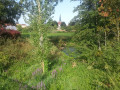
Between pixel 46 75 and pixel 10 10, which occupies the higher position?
pixel 10 10

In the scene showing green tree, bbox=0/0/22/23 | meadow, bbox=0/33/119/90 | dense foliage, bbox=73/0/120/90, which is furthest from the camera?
green tree, bbox=0/0/22/23

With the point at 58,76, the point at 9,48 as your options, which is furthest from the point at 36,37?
the point at 9,48

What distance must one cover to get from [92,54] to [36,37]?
7.05 ft

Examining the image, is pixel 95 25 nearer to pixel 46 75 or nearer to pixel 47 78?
pixel 46 75

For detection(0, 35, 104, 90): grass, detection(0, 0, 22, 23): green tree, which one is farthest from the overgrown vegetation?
detection(0, 0, 22, 23): green tree

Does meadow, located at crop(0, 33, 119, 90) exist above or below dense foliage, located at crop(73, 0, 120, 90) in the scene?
below


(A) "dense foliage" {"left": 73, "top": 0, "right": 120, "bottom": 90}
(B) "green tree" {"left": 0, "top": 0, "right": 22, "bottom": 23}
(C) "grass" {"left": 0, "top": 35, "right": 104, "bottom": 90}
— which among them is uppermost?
(B) "green tree" {"left": 0, "top": 0, "right": 22, "bottom": 23}

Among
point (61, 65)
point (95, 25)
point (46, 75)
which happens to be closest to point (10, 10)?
point (95, 25)

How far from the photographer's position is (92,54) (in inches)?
157

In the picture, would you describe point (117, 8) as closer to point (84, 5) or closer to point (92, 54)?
point (92, 54)

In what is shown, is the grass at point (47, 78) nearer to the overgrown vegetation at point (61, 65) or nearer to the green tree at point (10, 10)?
the overgrown vegetation at point (61, 65)

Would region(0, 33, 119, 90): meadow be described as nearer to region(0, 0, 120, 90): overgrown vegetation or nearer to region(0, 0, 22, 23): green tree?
region(0, 0, 120, 90): overgrown vegetation

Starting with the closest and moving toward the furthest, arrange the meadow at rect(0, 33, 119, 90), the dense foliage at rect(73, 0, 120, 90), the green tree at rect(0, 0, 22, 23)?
the meadow at rect(0, 33, 119, 90) → the dense foliage at rect(73, 0, 120, 90) → the green tree at rect(0, 0, 22, 23)

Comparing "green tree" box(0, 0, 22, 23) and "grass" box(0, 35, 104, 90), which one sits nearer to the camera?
"grass" box(0, 35, 104, 90)
